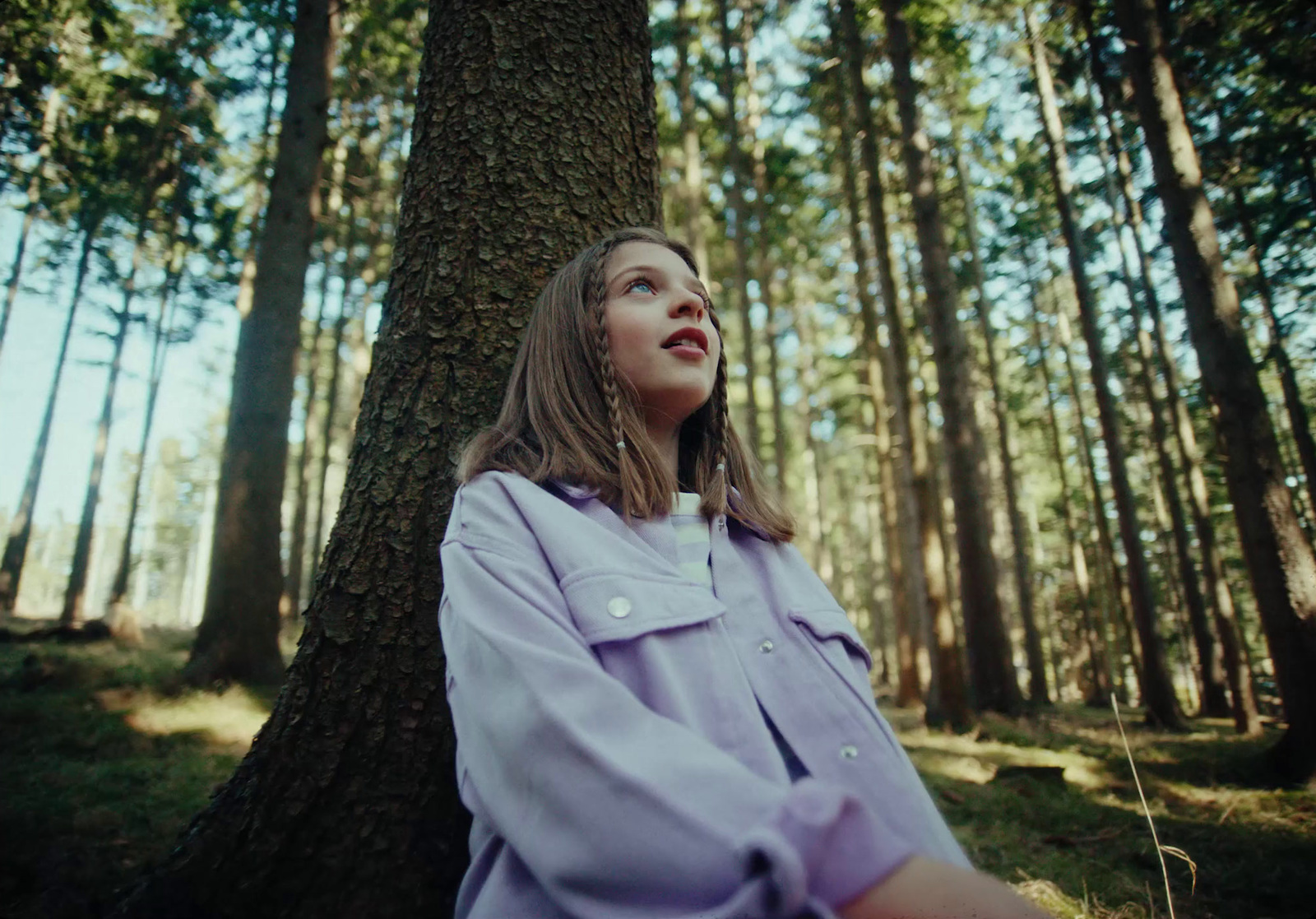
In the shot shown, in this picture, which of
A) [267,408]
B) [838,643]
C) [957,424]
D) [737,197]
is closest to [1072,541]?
[957,424]

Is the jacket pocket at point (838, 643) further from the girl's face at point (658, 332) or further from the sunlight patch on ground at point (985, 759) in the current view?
the sunlight patch on ground at point (985, 759)

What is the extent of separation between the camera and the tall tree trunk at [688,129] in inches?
503

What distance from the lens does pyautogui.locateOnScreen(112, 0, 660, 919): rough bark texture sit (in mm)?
1916

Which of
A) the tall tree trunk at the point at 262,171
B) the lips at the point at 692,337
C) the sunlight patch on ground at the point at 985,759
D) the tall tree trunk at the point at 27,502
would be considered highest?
the tall tree trunk at the point at 262,171

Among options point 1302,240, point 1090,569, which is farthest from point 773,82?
point 1090,569

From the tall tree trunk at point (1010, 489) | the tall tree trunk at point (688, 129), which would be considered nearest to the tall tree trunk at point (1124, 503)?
the tall tree trunk at point (1010, 489)

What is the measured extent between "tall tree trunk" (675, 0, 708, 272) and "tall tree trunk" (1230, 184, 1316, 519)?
973 cm

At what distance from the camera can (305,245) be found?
7594 mm

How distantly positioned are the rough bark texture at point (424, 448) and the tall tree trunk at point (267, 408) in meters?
5.67

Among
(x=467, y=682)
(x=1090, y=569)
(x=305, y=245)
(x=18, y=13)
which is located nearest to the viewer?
(x=467, y=682)

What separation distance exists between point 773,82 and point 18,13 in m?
13.2

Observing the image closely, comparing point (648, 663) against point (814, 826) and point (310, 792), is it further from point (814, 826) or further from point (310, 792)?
point (310, 792)

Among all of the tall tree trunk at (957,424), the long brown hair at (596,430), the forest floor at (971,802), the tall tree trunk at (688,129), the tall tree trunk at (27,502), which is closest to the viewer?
the long brown hair at (596,430)

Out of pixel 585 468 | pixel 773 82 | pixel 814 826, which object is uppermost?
pixel 773 82
